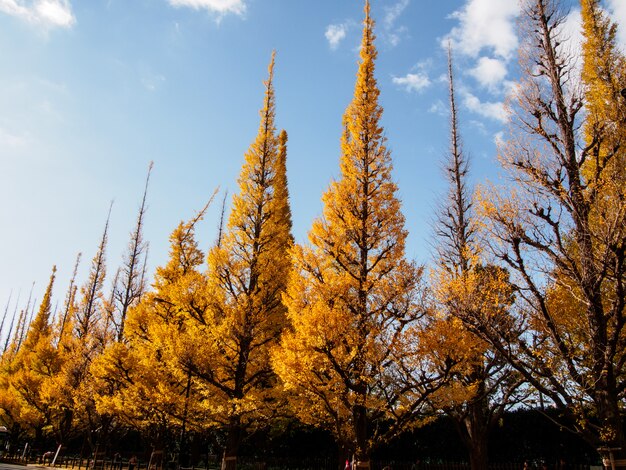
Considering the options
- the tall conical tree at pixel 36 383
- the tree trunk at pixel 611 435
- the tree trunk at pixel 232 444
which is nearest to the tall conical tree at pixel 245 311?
the tree trunk at pixel 232 444

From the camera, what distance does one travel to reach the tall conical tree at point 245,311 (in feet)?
44.9

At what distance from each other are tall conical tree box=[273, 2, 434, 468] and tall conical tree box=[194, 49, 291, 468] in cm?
234

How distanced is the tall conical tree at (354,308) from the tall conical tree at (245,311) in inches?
92.1

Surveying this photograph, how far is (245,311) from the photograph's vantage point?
46.8ft

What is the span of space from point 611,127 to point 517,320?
5626 mm

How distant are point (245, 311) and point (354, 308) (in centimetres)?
420

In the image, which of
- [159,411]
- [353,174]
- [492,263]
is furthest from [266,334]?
[492,263]

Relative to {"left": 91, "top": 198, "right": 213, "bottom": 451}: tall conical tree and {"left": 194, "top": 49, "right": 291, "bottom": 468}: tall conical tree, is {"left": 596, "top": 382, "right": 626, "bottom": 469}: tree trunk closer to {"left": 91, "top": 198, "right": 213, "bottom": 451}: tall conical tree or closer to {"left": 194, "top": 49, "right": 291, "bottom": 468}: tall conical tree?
{"left": 194, "top": 49, "right": 291, "bottom": 468}: tall conical tree

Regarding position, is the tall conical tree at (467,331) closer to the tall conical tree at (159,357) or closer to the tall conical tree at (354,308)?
the tall conical tree at (354,308)

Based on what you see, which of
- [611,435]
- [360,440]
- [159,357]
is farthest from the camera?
[159,357]

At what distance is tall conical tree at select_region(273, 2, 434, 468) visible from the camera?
35.2 feet

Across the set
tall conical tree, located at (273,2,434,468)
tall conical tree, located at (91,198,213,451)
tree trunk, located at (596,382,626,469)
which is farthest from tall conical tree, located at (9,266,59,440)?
tree trunk, located at (596,382,626,469)

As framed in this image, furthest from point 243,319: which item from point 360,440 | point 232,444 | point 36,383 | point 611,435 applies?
point 36,383

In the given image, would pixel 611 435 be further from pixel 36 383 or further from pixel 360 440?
pixel 36 383
